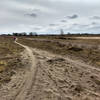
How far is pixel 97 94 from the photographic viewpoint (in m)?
5.76

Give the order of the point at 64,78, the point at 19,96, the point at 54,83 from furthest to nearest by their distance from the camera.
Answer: the point at 64,78 → the point at 54,83 → the point at 19,96

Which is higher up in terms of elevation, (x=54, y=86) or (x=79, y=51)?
(x=79, y=51)

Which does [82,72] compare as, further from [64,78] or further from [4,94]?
[4,94]

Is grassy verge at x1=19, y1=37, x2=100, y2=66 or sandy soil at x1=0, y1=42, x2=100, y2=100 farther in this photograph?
grassy verge at x1=19, y1=37, x2=100, y2=66

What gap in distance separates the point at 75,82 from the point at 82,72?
5.55 ft

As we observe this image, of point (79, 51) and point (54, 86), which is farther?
point (79, 51)

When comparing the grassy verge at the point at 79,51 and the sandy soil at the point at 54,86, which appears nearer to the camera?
the sandy soil at the point at 54,86

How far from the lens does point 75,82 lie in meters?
7.03

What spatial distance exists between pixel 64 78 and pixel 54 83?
861mm

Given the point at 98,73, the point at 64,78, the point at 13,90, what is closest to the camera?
the point at 13,90

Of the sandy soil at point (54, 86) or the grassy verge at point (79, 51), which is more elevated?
the grassy verge at point (79, 51)

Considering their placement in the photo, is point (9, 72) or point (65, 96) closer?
point (65, 96)

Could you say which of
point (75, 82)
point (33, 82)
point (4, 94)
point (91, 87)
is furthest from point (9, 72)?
point (91, 87)

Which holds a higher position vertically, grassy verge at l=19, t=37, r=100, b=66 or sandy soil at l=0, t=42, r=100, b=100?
grassy verge at l=19, t=37, r=100, b=66
